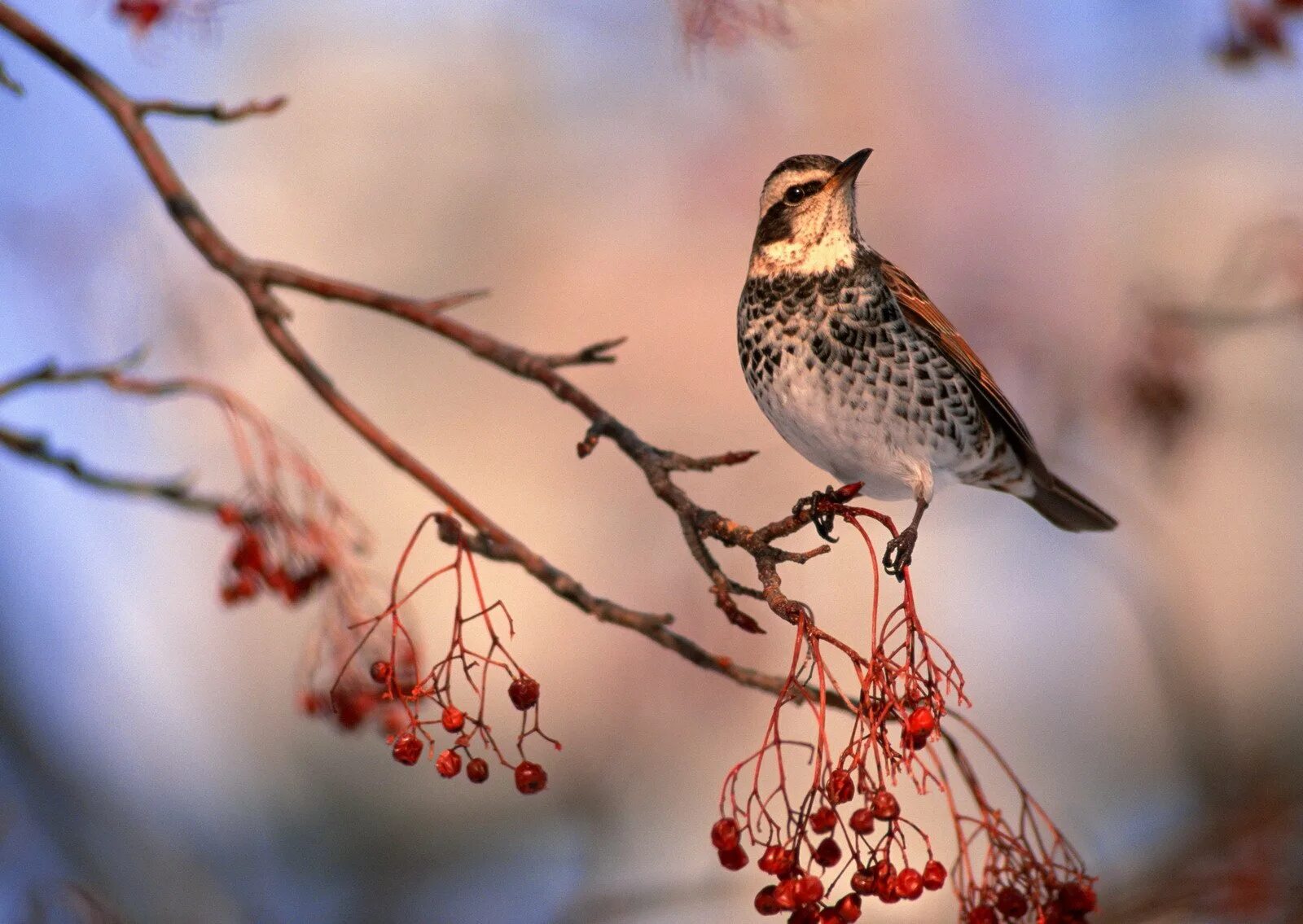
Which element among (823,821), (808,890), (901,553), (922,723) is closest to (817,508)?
(901,553)

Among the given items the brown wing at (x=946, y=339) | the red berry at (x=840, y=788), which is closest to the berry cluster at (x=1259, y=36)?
the brown wing at (x=946, y=339)

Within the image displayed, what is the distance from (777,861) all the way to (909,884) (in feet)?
0.83

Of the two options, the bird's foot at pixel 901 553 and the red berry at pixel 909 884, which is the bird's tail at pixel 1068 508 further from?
the red berry at pixel 909 884

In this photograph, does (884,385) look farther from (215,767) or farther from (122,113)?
(215,767)

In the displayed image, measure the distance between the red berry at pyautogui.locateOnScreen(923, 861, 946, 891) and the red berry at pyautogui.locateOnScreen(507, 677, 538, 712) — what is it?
0.70m

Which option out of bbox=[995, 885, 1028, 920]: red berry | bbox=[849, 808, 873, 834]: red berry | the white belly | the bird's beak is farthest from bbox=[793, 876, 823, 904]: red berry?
the bird's beak

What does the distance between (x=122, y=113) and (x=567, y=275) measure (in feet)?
18.9

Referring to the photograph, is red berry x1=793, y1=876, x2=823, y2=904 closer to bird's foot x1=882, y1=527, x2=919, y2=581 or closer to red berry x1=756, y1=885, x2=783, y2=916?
red berry x1=756, y1=885, x2=783, y2=916

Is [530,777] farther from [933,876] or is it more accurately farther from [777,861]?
[933,876]

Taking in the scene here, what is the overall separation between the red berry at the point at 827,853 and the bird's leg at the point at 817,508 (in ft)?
1.80

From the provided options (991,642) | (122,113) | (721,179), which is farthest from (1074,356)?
(122,113)

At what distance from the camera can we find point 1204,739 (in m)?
7.04

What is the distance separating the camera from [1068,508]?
416 cm

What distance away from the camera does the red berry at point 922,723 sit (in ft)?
6.49
